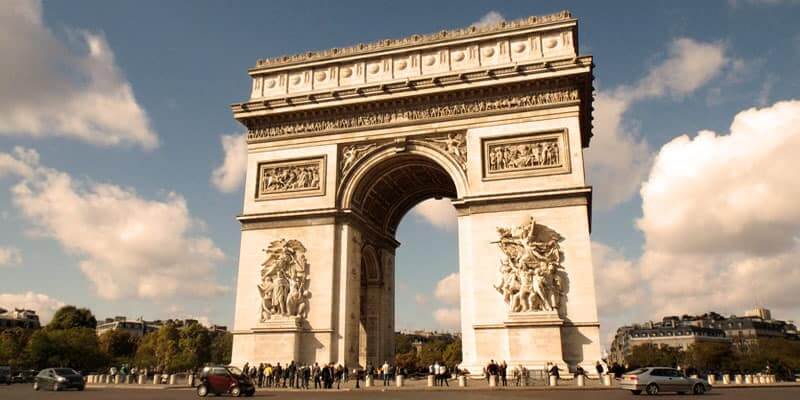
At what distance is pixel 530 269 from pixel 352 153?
972 cm

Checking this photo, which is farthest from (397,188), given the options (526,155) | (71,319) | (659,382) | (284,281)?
(71,319)

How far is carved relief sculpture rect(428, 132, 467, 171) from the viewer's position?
26922 millimetres

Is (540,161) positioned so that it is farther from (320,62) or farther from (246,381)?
(246,381)

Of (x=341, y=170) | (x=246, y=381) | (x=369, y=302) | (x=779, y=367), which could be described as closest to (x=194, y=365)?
(x=369, y=302)

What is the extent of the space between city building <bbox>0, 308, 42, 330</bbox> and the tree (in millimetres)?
18314

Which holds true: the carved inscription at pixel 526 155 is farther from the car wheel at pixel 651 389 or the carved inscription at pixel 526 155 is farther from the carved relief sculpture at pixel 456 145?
the car wheel at pixel 651 389

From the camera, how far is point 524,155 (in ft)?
85.5

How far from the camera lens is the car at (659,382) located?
19562 millimetres

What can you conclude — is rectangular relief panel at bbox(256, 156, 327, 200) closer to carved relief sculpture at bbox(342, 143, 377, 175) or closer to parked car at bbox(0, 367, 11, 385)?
carved relief sculpture at bbox(342, 143, 377, 175)

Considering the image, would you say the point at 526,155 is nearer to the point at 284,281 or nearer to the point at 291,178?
the point at 291,178

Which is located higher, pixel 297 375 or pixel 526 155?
pixel 526 155

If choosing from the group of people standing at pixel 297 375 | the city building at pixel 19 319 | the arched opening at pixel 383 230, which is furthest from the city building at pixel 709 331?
the city building at pixel 19 319

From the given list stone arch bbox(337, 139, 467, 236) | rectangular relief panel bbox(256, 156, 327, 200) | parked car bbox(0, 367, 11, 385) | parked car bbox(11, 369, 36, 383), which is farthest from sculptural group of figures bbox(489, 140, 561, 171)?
parked car bbox(11, 369, 36, 383)

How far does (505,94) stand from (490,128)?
159cm
